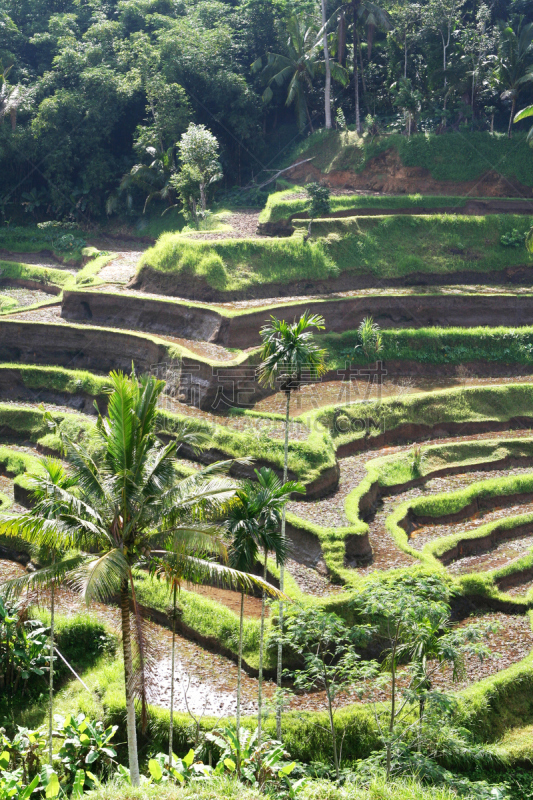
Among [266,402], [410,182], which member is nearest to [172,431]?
[266,402]

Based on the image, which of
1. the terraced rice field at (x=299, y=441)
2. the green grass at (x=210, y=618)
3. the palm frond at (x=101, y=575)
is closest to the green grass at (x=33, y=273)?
the terraced rice field at (x=299, y=441)

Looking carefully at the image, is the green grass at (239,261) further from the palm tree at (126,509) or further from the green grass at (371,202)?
the palm tree at (126,509)

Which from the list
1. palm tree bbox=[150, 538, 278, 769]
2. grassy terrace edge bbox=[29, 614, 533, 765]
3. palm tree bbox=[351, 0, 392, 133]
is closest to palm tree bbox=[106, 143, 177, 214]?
palm tree bbox=[351, 0, 392, 133]

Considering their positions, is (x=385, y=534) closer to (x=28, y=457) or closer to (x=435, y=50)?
(x=28, y=457)

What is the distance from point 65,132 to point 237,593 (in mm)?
36781

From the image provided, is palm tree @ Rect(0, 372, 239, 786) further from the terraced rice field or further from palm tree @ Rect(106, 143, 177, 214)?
palm tree @ Rect(106, 143, 177, 214)

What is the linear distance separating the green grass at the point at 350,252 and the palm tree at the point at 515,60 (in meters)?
7.79

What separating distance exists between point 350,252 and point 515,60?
558 inches

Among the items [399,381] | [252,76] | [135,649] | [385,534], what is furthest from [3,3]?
[135,649]

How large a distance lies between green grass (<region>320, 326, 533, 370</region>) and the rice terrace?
94 millimetres

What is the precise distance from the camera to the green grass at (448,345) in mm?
31859

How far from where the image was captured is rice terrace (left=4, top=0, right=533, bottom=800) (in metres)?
12.5

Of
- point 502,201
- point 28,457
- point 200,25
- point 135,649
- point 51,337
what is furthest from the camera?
point 200,25

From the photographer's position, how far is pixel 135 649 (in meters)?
12.3
